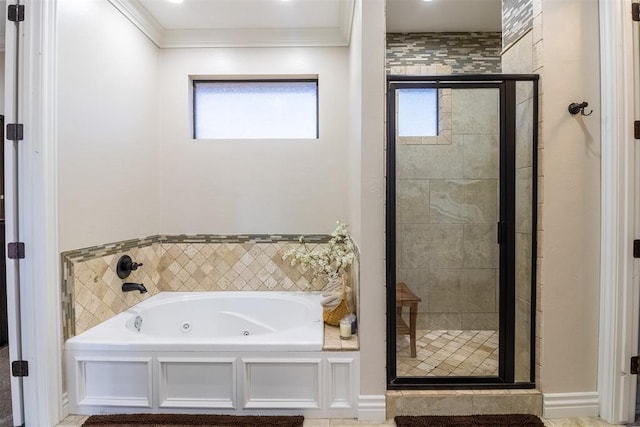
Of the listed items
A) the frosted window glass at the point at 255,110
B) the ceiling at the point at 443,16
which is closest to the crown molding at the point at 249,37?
the frosted window glass at the point at 255,110

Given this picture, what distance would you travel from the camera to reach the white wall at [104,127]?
1.82 metres

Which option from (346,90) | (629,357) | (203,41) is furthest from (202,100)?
(629,357)

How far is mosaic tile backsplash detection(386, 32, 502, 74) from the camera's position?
279cm

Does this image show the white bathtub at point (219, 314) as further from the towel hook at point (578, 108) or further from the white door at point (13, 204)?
the towel hook at point (578, 108)

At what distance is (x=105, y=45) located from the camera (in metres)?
2.13

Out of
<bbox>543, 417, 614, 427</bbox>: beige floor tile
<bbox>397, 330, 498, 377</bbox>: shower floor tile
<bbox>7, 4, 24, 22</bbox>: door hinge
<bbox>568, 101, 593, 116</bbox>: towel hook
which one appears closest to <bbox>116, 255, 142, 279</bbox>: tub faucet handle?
<bbox>7, 4, 24, 22</bbox>: door hinge

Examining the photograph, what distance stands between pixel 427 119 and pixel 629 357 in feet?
5.62

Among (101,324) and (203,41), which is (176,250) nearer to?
(101,324)

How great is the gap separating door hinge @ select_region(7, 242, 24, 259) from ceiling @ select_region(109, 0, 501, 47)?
177cm

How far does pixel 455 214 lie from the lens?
199 centimetres

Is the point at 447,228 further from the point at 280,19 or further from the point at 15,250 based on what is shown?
the point at 15,250

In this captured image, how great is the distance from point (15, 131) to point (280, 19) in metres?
1.94

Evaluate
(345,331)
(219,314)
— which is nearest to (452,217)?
(345,331)

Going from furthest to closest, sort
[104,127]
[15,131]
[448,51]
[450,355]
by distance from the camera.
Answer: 1. [448,51]
2. [104,127]
3. [450,355]
4. [15,131]
